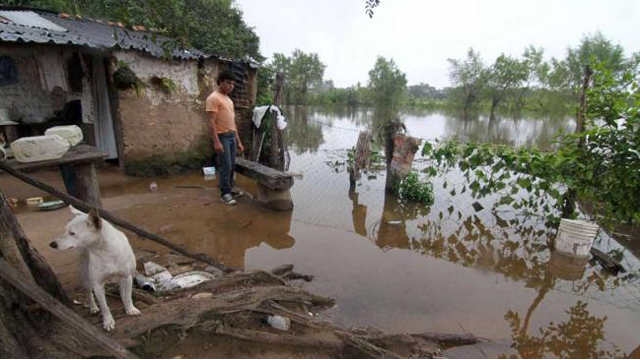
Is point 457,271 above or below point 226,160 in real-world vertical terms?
below

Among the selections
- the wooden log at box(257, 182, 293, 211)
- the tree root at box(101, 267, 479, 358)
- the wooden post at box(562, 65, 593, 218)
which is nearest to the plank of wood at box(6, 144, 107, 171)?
the tree root at box(101, 267, 479, 358)

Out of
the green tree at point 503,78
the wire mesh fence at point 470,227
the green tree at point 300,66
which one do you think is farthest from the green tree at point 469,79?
the wire mesh fence at point 470,227

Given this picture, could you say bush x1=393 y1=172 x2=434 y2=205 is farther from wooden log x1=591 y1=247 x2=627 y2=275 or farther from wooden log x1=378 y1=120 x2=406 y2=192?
wooden log x1=591 y1=247 x2=627 y2=275

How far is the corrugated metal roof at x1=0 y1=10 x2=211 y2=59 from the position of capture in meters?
5.30

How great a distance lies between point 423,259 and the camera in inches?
171

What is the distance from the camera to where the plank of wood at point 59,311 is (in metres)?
1.76

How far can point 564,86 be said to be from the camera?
102ft

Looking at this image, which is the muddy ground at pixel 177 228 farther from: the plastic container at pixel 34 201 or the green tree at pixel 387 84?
the green tree at pixel 387 84

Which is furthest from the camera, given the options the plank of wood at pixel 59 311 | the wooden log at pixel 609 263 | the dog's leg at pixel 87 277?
the wooden log at pixel 609 263

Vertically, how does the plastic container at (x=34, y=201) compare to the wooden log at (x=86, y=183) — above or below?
below

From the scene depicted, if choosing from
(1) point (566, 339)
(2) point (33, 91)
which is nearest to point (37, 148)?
(1) point (566, 339)

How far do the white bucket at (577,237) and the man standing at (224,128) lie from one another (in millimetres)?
4938

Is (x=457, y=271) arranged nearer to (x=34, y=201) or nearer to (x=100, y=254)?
(x=100, y=254)

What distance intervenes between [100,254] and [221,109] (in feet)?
11.9
